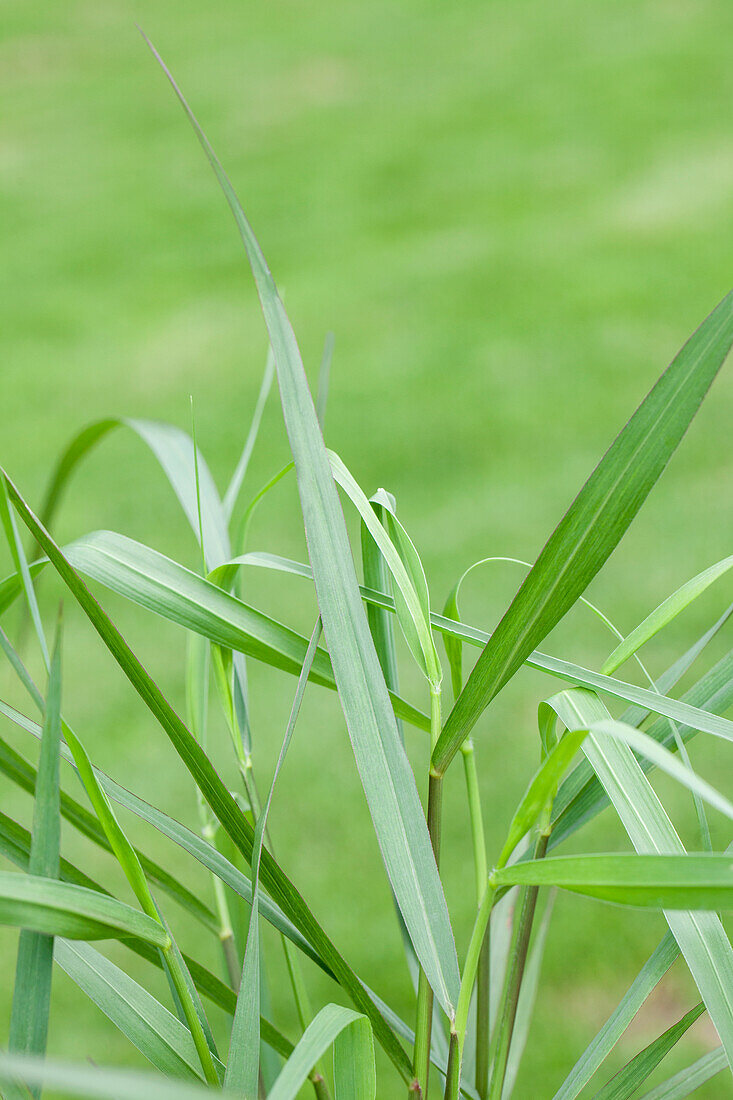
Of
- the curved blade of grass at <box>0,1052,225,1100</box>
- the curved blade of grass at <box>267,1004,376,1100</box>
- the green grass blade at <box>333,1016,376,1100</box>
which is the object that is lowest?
the green grass blade at <box>333,1016,376,1100</box>

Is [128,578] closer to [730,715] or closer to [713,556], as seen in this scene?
[730,715]

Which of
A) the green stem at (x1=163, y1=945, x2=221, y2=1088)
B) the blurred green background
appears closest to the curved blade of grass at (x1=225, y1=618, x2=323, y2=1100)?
the green stem at (x1=163, y1=945, x2=221, y2=1088)

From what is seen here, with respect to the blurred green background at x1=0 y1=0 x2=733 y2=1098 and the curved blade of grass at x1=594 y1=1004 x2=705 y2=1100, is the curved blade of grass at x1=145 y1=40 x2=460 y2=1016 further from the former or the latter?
the blurred green background at x1=0 y1=0 x2=733 y2=1098

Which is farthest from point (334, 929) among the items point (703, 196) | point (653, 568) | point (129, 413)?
point (703, 196)

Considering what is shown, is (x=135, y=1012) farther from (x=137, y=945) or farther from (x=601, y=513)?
(x=601, y=513)

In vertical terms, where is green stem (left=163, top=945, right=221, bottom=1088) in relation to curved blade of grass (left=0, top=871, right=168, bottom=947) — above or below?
below
